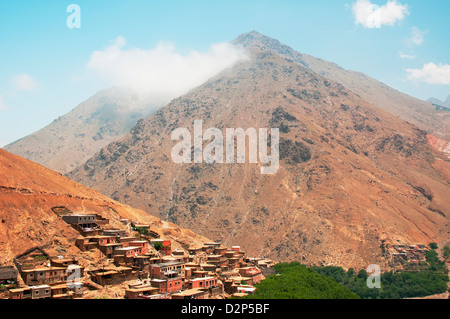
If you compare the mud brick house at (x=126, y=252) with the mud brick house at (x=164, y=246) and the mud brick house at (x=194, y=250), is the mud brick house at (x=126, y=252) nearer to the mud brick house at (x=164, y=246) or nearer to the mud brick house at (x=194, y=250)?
the mud brick house at (x=164, y=246)

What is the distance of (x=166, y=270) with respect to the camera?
59000mm

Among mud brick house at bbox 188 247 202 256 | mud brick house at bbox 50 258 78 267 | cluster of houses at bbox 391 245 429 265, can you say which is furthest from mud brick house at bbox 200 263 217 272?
cluster of houses at bbox 391 245 429 265

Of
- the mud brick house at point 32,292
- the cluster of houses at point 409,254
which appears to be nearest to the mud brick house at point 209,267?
the mud brick house at point 32,292

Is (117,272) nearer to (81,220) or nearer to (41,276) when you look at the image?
(41,276)

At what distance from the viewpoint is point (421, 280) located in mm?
111750

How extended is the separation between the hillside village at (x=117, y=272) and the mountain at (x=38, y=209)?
1496mm

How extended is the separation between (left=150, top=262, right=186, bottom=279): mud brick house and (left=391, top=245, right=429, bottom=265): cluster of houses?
79078 millimetres

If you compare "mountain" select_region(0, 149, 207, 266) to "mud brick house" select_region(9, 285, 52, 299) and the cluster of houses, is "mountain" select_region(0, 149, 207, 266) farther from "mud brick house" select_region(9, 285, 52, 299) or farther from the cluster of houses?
the cluster of houses

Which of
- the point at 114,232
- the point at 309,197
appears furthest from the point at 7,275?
the point at 309,197

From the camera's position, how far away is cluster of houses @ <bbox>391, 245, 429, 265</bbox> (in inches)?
4825

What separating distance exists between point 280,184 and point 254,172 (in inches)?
562

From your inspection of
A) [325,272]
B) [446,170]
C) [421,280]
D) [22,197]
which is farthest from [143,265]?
[446,170]

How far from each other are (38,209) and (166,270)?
1951 cm
